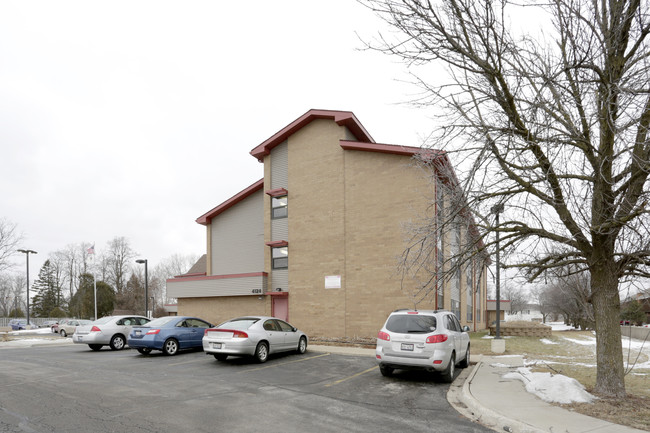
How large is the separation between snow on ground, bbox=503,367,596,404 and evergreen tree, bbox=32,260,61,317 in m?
86.3

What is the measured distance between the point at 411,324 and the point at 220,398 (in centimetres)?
473

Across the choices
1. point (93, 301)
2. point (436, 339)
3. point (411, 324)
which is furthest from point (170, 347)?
point (93, 301)

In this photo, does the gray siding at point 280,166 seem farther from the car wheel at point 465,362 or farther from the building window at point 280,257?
the car wheel at point 465,362

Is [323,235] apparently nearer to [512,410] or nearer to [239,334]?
[239,334]

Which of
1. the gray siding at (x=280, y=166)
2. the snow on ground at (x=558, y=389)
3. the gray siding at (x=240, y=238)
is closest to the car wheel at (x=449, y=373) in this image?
the snow on ground at (x=558, y=389)

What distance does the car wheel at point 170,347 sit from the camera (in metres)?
15.7

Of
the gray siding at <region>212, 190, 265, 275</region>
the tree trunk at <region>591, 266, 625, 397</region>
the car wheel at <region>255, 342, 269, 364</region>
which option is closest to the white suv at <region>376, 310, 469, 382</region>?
the tree trunk at <region>591, 266, 625, 397</region>

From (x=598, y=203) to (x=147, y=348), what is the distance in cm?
1453

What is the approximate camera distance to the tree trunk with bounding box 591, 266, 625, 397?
860 centimetres

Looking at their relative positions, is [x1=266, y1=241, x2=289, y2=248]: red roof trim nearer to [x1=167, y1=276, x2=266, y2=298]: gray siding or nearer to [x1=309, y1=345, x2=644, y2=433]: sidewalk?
[x1=167, y1=276, x2=266, y2=298]: gray siding

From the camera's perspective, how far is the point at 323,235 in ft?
75.3

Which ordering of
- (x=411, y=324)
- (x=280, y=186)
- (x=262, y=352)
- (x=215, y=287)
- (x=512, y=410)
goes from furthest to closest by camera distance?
(x=215, y=287)
(x=280, y=186)
(x=262, y=352)
(x=411, y=324)
(x=512, y=410)

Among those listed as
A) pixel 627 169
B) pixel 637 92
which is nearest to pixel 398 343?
pixel 627 169

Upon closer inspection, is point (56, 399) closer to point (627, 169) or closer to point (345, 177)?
point (627, 169)
